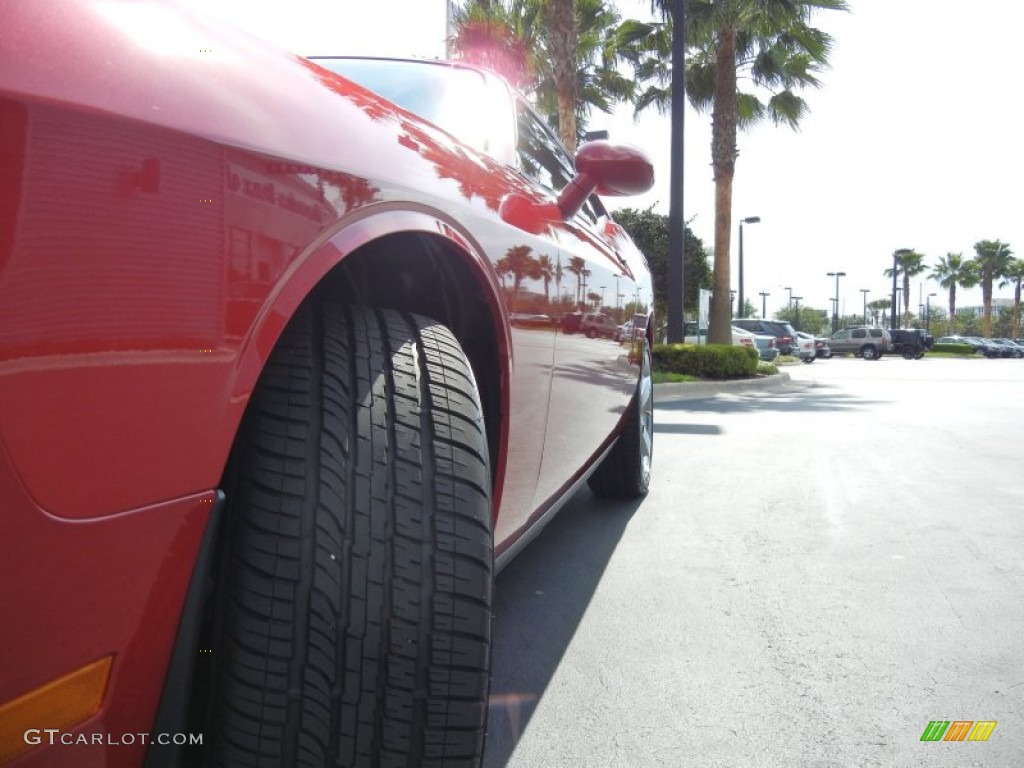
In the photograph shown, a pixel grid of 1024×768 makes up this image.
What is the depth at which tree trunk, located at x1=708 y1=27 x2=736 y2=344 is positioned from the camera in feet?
57.8

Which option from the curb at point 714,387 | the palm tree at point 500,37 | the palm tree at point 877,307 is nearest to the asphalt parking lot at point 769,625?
the curb at point 714,387

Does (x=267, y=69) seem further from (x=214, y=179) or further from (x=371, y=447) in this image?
(x=371, y=447)

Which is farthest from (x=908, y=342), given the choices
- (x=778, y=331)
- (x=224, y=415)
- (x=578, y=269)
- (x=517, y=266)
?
(x=224, y=415)

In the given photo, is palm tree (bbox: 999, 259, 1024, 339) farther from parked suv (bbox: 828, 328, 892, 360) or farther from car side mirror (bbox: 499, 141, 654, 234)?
car side mirror (bbox: 499, 141, 654, 234)

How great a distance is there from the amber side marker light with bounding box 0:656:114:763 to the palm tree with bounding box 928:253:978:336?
79342 millimetres

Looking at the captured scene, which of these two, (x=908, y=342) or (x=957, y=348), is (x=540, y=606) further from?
(x=957, y=348)

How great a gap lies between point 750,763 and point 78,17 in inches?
63.2

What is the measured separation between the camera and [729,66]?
1766cm

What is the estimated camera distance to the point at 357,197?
3.75 feet

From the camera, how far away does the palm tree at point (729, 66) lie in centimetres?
1642

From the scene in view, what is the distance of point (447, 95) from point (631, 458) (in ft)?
6.69

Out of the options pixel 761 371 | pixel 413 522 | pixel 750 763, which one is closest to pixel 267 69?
pixel 413 522

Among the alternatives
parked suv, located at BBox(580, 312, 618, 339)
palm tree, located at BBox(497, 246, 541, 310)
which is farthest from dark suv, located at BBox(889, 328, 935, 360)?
palm tree, located at BBox(497, 246, 541, 310)

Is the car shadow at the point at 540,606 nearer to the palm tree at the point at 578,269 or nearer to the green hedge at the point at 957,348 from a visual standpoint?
the palm tree at the point at 578,269
